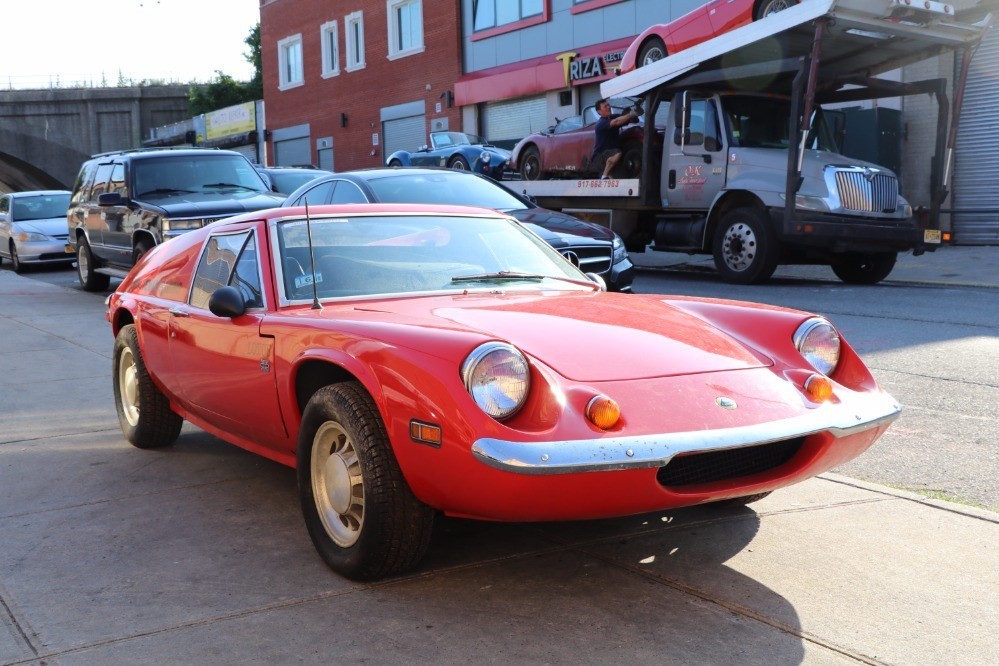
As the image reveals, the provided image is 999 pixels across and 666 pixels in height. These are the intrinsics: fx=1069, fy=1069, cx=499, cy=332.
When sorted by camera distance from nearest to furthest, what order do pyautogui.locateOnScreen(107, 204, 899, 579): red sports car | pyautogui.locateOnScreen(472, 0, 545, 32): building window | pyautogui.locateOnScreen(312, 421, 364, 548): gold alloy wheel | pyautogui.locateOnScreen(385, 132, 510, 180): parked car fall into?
pyautogui.locateOnScreen(107, 204, 899, 579): red sports car → pyautogui.locateOnScreen(312, 421, 364, 548): gold alloy wheel → pyautogui.locateOnScreen(385, 132, 510, 180): parked car → pyautogui.locateOnScreen(472, 0, 545, 32): building window

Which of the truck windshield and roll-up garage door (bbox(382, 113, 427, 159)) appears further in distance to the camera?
roll-up garage door (bbox(382, 113, 427, 159))

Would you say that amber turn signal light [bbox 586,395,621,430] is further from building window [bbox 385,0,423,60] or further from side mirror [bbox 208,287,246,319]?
building window [bbox 385,0,423,60]

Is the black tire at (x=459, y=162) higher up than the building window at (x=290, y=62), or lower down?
lower down

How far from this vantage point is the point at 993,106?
17625mm

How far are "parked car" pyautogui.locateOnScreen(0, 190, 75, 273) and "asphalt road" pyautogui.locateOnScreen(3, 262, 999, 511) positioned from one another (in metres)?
6.29

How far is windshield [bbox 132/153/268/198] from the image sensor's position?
12.9 m

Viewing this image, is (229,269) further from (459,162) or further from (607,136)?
(459,162)

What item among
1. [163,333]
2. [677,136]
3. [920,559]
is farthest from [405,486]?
[677,136]

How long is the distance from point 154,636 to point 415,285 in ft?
5.75

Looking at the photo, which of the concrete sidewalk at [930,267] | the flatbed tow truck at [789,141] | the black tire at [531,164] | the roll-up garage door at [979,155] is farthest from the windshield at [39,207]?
the roll-up garage door at [979,155]

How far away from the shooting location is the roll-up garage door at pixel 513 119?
27.9m

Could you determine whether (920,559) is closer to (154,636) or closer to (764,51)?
(154,636)

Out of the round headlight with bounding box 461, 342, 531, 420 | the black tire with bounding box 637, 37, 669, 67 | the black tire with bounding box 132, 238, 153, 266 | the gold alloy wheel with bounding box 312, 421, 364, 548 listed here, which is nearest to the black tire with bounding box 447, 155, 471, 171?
the black tire with bounding box 637, 37, 669, 67

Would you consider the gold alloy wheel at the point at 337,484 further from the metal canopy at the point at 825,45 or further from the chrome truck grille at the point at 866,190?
the chrome truck grille at the point at 866,190
